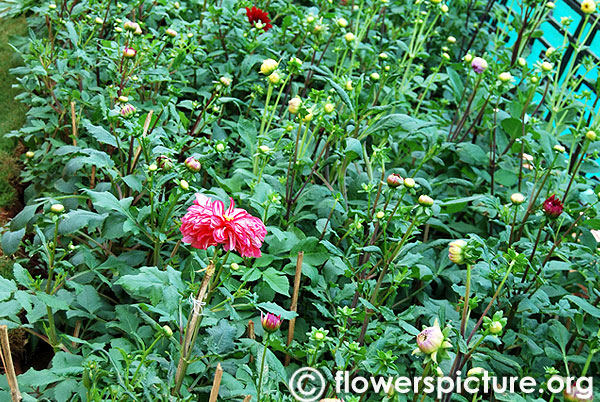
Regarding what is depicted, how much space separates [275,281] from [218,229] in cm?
46

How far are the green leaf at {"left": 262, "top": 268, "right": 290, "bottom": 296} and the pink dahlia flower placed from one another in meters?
0.36

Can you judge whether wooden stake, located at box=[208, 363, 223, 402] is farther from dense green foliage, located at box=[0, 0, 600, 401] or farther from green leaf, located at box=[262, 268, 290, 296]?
green leaf, located at box=[262, 268, 290, 296]

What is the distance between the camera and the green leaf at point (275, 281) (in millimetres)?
1530

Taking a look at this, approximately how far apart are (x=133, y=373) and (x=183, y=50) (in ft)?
4.08

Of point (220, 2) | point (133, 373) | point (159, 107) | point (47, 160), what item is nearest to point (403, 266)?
point (133, 373)

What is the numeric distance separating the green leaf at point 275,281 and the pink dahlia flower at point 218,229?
0.36m

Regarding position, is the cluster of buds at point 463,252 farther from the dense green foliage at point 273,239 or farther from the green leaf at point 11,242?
the green leaf at point 11,242

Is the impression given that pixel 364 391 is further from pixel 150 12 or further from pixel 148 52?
pixel 150 12

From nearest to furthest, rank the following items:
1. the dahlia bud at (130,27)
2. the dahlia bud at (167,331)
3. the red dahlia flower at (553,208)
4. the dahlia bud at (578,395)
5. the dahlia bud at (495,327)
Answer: the dahlia bud at (578,395) → the dahlia bud at (495,327) → the dahlia bud at (167,331) → the red dahlia flower at (553,208) → the dahlia bud at (130,27)

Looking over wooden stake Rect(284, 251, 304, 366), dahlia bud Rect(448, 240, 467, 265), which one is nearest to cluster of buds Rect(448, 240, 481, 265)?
dahlia bud Rect(448, 240, 467, 265)

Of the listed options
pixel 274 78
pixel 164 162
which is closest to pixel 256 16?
pixel 274 78

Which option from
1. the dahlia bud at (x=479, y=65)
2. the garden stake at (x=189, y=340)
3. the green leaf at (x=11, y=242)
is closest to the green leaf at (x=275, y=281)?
the garden stake at (x=189, y=340)

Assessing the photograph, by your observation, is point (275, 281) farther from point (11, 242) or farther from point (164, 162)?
point (11, 242)

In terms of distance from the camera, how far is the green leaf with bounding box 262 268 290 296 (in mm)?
1530
